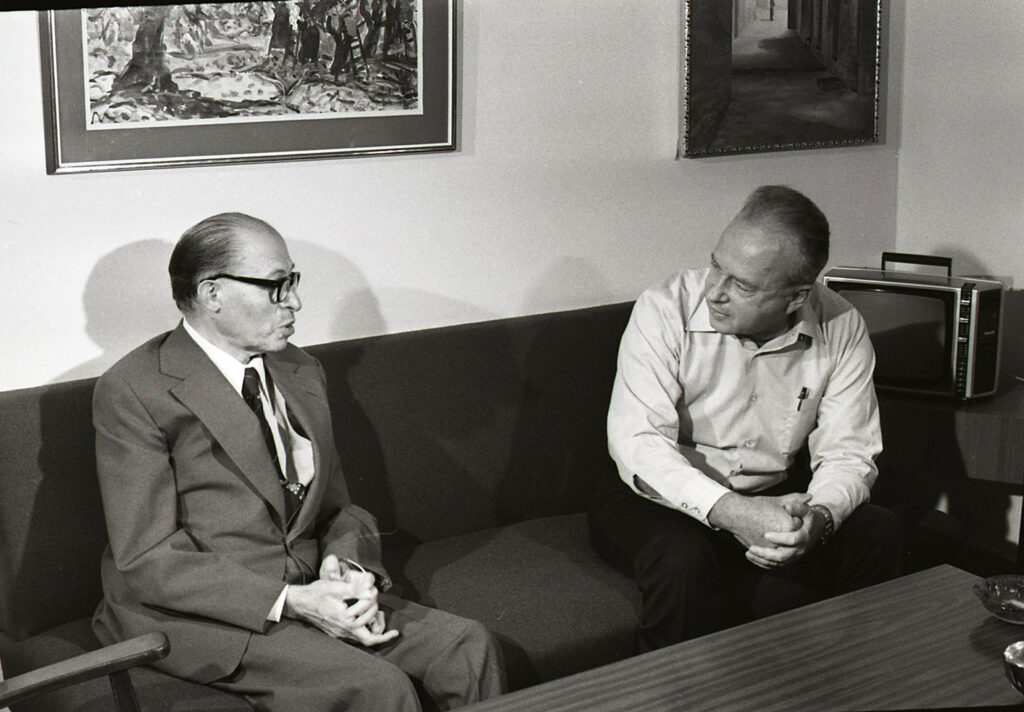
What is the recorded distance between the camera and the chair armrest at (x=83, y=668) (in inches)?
75.1

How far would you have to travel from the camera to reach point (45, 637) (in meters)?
2.56

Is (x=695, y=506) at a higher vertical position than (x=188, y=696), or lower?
higher

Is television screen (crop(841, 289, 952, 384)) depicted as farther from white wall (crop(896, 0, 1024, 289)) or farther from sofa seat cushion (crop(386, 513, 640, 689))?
sofa seat cushion (crop(386, 513, 640, 689))

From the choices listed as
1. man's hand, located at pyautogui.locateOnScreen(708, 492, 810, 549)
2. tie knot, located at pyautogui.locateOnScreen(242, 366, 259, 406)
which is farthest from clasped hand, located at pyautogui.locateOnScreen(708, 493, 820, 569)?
tie knot, located at pyautogui.locateOnScreen(242, 366, 259, 406)

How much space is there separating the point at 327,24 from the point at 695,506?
1.58 m

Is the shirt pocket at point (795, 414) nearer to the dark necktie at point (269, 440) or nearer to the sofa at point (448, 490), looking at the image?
the sofa at point (448, 490)

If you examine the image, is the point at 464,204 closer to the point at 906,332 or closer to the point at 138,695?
the point at 906,332

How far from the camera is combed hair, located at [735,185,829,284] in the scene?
→ 2.86 m

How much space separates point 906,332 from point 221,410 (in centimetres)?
225

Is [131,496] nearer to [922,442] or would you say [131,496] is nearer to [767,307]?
[767,307]

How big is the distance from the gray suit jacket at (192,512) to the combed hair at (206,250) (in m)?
0.13

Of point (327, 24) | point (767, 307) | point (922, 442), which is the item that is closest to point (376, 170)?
point (327, 24)

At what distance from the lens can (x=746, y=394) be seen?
3.10 metres

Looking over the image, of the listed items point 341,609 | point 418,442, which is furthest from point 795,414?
point 341,609
